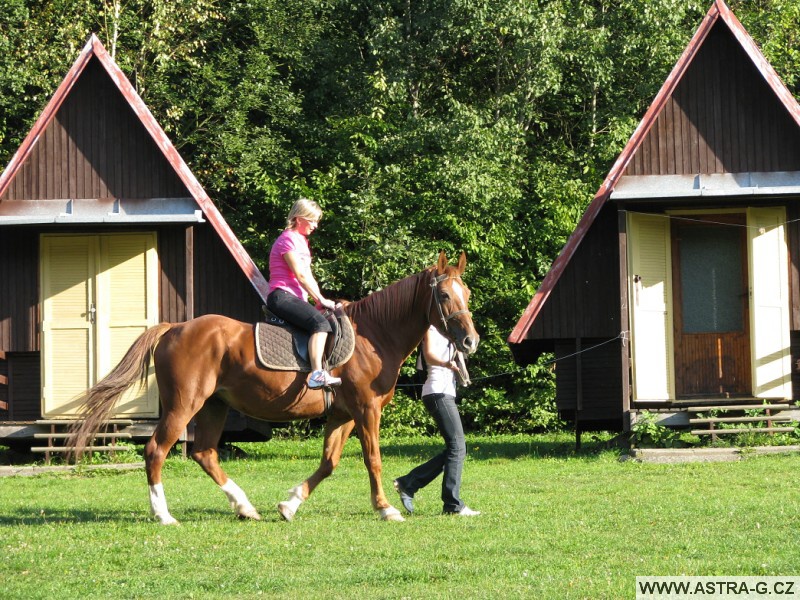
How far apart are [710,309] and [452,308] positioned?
8820mm

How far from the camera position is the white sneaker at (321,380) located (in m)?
10.3

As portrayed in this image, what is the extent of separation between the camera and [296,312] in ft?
34.4

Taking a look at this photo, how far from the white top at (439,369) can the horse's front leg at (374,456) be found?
51 cm

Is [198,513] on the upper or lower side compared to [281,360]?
lower

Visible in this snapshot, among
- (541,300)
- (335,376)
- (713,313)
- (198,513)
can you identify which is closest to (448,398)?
(335,376)

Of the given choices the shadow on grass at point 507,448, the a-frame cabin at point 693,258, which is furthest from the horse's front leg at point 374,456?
the shadow on grass at point 507,448

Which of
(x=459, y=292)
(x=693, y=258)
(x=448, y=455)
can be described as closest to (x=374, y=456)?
(x=448, y=455)

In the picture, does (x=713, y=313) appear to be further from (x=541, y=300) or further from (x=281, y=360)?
(x=281, y=360)

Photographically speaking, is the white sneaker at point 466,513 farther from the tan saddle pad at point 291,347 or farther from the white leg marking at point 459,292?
the white leg marking at point 459,292

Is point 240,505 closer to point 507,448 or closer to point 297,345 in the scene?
point 297,345

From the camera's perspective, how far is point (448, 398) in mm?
10633

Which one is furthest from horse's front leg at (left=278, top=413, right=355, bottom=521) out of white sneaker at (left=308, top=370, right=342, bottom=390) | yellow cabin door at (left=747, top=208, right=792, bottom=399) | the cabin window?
the cabin window

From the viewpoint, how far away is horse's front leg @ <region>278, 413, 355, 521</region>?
407 inches

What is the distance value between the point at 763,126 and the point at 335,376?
31.0 feet
